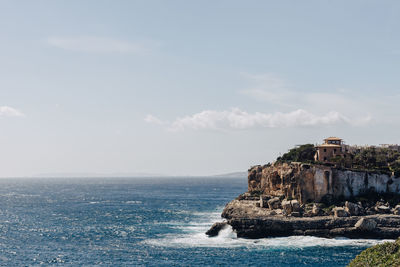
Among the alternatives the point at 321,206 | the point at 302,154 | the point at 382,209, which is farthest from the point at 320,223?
the point at 302,154

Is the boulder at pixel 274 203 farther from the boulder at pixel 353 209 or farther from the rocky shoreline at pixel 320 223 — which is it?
the boulder at pixel 353 209

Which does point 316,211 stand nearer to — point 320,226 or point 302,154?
point 320,226

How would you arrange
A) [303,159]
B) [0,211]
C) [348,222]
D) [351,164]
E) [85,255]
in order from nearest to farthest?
1. [85,255]
2. [348,222]
3. [351,164]
4. [303,159]
5. [0,211]

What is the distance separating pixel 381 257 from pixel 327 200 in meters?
53.9

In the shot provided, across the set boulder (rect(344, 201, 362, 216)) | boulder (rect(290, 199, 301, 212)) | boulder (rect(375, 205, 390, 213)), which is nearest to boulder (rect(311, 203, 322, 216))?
boulder (rect(290, 199, 301, 212))

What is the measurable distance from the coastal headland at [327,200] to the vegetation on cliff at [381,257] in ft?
134

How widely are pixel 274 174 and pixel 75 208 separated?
6717 cm

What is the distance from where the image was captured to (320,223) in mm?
82625

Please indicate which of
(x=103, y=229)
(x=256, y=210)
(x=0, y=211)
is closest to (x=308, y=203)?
(x=256, y=210)

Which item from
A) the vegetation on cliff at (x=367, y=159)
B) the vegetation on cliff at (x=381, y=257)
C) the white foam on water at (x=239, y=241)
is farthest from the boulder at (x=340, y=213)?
the vegetation on cliff at (x=381, y=257)

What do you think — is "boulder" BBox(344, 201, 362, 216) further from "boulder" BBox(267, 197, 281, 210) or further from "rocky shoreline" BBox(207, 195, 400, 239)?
"boulder" BBox(267, 197, 281, 210)

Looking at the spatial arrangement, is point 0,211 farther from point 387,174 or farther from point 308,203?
point 387,174

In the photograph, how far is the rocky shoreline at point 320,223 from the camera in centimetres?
8075

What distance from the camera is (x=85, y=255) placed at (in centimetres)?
7106
